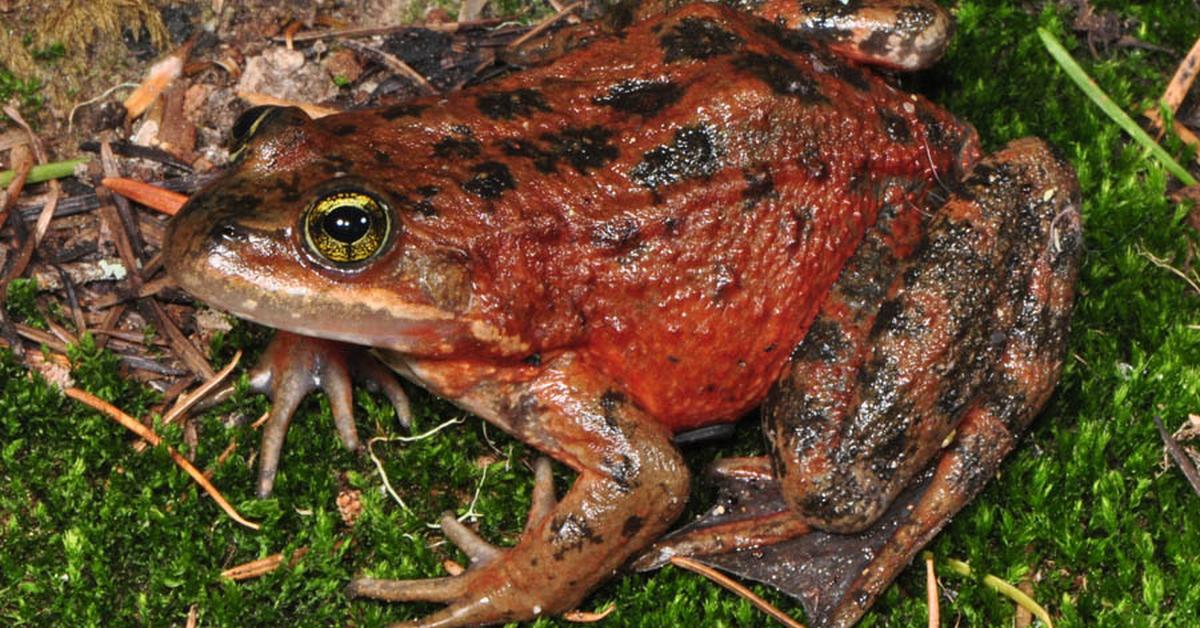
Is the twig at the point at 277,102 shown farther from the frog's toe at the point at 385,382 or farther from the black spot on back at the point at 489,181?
the black spot on back at the point at 489,181

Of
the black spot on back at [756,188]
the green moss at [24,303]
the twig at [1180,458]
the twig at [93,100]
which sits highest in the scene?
the black spot on back at [756,188]

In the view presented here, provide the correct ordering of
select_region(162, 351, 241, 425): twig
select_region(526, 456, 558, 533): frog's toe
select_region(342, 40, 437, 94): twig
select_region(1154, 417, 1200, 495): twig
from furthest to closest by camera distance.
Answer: select_region(342, 40, 437, 94): twig
select_region(162, 351, 241, 425): twig
select_region(1154, 417, 1200, 495): twig
select_region(526, 456, 558, 533): frog's toe

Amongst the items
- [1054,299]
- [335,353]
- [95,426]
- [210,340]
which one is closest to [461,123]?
[335,353]

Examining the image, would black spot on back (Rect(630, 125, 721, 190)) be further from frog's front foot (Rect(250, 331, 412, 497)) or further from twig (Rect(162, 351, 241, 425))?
twig (Rect(162, 351, 241, 425))

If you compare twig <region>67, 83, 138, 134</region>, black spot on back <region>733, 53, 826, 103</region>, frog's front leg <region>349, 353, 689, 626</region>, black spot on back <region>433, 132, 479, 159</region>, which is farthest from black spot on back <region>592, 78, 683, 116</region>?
twig <region>67, 83, 138, 134</region>

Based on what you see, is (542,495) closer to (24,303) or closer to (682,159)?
(682,159)

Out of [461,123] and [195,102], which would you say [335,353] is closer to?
[461,123]

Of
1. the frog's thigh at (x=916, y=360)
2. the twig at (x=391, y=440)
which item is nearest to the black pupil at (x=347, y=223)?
the twig at (x=391, y=440)
